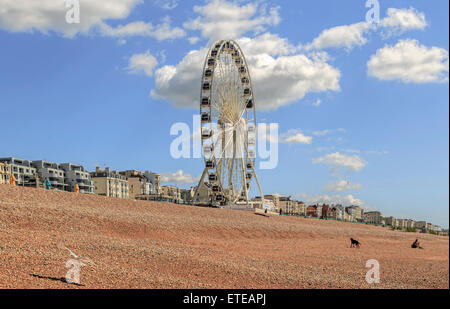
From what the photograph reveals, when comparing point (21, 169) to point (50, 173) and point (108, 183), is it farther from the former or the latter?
point (108, 183)

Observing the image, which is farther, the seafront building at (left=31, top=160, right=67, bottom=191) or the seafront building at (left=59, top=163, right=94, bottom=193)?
the seafront building at (left=59, top=163, right=94, bottom=193)

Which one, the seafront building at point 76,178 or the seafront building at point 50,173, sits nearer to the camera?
the seafront building at point 50,173

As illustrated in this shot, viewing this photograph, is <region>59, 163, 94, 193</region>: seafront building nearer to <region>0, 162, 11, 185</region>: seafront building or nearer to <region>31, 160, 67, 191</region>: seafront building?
<region>31, 160, 67, 191</region>: seafront building

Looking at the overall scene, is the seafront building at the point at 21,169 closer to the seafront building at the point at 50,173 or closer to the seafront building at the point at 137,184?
the seafront building at the point at 50,173

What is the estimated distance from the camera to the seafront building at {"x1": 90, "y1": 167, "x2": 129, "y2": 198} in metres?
109

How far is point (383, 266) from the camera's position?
22219 millimetres

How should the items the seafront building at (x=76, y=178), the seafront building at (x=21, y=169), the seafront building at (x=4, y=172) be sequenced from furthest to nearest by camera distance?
the seafront building at (x=76, y=178) → the seafront building at (x=21, y=169) → the seafront building at (x=4, y=172)

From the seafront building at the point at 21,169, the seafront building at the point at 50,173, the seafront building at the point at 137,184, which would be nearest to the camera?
the seafront building at the point at 21,169

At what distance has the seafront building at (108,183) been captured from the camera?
109438 mm

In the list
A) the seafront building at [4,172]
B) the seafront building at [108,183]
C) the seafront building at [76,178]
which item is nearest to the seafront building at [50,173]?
the seafront building at [76,178]

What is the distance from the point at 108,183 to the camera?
109438mm

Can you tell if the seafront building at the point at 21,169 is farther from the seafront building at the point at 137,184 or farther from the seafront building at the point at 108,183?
the seafront building at the point at 137,184

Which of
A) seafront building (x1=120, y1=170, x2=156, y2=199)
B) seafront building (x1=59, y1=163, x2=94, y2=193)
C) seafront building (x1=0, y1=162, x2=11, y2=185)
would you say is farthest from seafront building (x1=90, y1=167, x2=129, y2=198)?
seafront building (x1=0, y1=162, x2=11, y2=185)

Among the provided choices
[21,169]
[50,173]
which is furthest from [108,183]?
[21,169]
